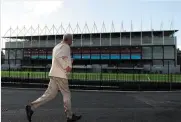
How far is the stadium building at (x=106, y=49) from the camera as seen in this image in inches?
3442

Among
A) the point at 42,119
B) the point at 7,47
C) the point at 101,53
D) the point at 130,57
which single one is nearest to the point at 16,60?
the point at 7,47

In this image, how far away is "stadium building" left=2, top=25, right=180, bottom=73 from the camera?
8744 cm

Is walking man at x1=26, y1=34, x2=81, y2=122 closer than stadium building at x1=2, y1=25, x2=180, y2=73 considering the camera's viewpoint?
Yes

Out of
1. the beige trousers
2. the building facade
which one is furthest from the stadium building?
the beige trousers

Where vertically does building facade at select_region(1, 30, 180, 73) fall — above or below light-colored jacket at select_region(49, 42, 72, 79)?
above

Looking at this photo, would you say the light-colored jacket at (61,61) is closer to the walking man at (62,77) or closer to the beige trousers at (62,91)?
the walking man at (62,77)

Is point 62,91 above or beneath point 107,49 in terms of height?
beneath

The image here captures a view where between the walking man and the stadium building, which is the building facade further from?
the walking man

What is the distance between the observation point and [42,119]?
288 inches

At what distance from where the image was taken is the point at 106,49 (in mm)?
91312

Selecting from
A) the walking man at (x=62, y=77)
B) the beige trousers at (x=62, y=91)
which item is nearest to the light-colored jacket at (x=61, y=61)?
the walking man at (x=62, y=77)

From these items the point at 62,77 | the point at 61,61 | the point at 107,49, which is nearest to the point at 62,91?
the point at 62,77

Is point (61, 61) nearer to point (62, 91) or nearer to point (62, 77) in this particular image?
point (62, 77)

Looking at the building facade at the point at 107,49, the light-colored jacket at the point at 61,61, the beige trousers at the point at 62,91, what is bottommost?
the beige trousers at the point at 62,91
